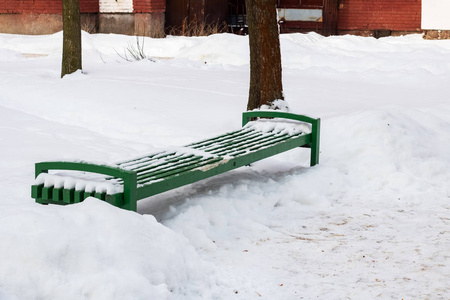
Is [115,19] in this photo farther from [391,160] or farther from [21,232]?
[21,232]

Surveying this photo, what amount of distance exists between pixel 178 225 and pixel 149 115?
3783 mm

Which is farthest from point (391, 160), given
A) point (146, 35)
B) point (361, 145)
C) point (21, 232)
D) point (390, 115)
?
point (146, 35)

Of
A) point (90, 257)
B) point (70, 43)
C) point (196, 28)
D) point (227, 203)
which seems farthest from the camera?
point (196, 28)

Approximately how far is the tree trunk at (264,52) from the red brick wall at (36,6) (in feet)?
43.6

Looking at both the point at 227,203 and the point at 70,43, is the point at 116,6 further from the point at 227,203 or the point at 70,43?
the point at 227,203

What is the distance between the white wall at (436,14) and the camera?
18861mm

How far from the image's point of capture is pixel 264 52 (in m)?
7.40

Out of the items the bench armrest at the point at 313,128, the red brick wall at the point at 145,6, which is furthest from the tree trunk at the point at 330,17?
the bench armrest at the point at 313,128

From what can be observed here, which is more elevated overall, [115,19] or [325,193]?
[115,19]

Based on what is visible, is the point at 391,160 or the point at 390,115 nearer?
the point at 391,160

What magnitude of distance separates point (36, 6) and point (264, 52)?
13976mm

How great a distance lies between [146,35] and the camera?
780 inches

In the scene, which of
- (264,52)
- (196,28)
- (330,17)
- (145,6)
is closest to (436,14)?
(330,17)

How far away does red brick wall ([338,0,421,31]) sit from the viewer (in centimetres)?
2009
